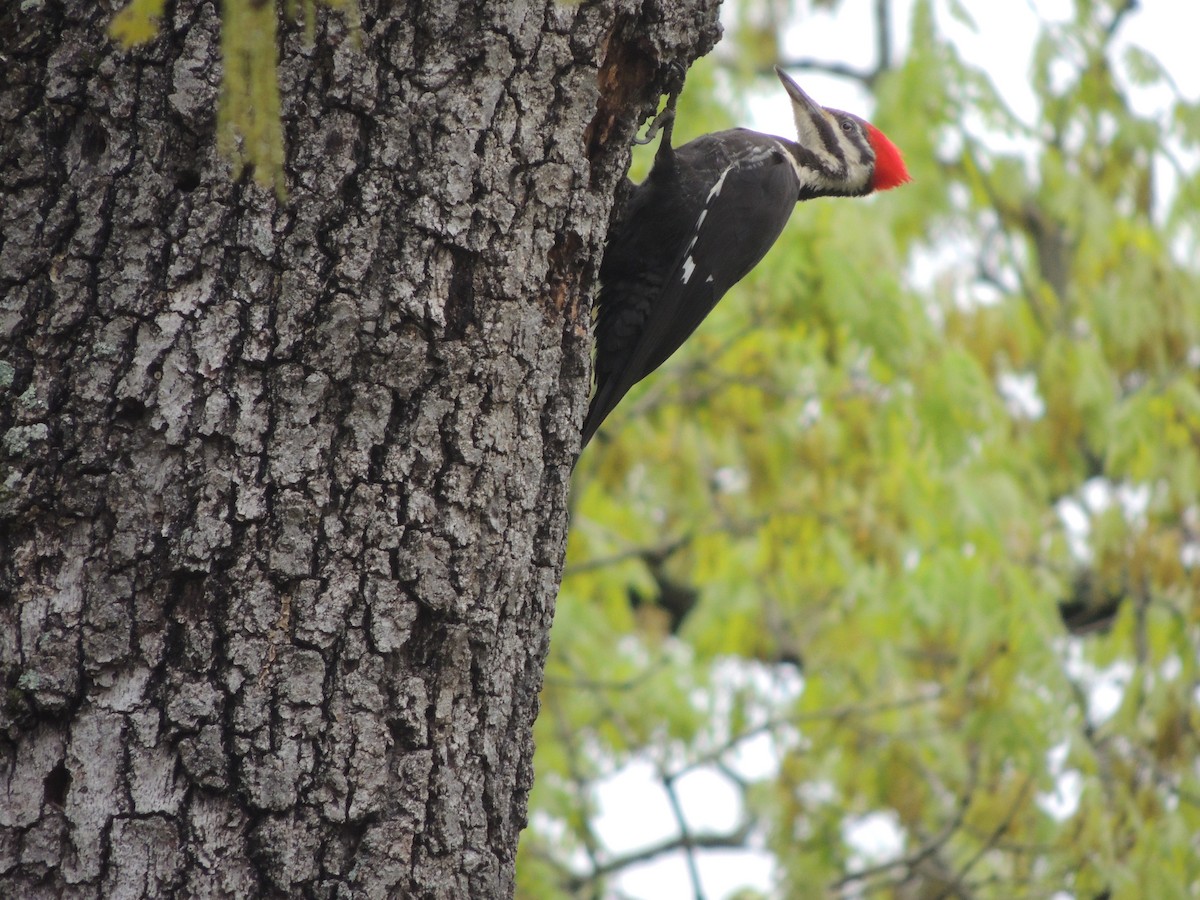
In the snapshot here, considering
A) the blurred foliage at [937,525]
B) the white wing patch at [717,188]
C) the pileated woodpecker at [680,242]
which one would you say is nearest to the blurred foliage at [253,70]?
the pileated woodpecker at [680,242]

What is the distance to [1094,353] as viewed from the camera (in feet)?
16.1

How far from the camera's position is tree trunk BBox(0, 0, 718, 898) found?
143 centimetres

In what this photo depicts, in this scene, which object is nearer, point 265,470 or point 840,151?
point 265,470

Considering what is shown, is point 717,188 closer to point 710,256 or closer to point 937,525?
point 710,256

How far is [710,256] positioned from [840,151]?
113cm

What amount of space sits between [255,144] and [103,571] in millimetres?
717

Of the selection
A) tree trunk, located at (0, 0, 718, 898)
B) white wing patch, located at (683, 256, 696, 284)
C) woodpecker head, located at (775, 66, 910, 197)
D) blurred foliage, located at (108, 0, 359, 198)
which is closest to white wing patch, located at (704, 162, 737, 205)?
white wing patch, located at (683, 256, 696, 284)

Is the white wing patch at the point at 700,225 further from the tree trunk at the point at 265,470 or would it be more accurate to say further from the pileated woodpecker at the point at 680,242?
the tree trunk at the point at 265,470

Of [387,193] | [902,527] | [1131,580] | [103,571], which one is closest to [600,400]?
[387,193]

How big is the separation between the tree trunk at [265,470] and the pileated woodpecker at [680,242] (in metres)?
1.19

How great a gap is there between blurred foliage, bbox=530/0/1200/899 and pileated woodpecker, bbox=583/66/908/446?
1.98ft

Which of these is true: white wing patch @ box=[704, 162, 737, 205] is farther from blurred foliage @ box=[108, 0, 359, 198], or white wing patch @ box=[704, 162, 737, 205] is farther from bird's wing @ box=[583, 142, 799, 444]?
blurred foliage @ box=[108, 0, 359, 198]

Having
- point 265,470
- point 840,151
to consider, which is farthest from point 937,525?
point 265,470

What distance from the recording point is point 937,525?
4.40m
